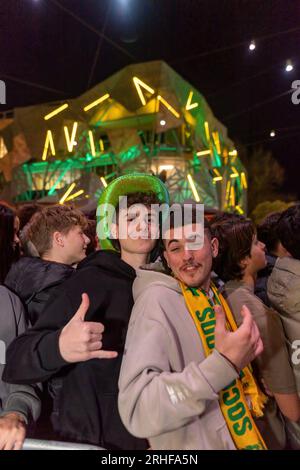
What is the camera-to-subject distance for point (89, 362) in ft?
4.64

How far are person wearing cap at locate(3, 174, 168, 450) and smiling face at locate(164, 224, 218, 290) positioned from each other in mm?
152

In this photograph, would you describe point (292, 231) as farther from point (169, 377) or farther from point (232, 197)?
point (232, 197)

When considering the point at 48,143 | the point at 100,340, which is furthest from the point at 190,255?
the point at 48,143

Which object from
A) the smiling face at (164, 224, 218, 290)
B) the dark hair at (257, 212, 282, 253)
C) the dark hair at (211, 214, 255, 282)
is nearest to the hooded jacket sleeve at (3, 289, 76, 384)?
the smiling face at (164, 224, 218, 290)

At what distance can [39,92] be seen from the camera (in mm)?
13266

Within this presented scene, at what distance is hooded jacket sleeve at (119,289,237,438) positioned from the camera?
103cm

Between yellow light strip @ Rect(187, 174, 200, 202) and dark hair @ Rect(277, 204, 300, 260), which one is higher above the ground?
yellow light strip @ Rect(187, 174, 200, 202)

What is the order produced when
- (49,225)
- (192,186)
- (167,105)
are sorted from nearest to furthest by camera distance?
(49,225), (192,186), (167,105)

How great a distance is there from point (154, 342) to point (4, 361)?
2.39 ft

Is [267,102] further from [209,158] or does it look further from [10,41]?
[10,41]

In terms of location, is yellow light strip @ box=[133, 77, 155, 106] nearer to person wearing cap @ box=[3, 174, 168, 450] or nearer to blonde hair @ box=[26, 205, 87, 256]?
blonde hair @ box=[26, 205, 87, 256]

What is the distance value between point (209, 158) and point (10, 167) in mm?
7494

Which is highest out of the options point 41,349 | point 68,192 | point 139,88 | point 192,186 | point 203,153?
point 139,88

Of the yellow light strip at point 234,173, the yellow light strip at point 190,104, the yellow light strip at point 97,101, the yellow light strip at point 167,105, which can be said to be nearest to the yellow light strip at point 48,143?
the yellow light strip at point 97,101
